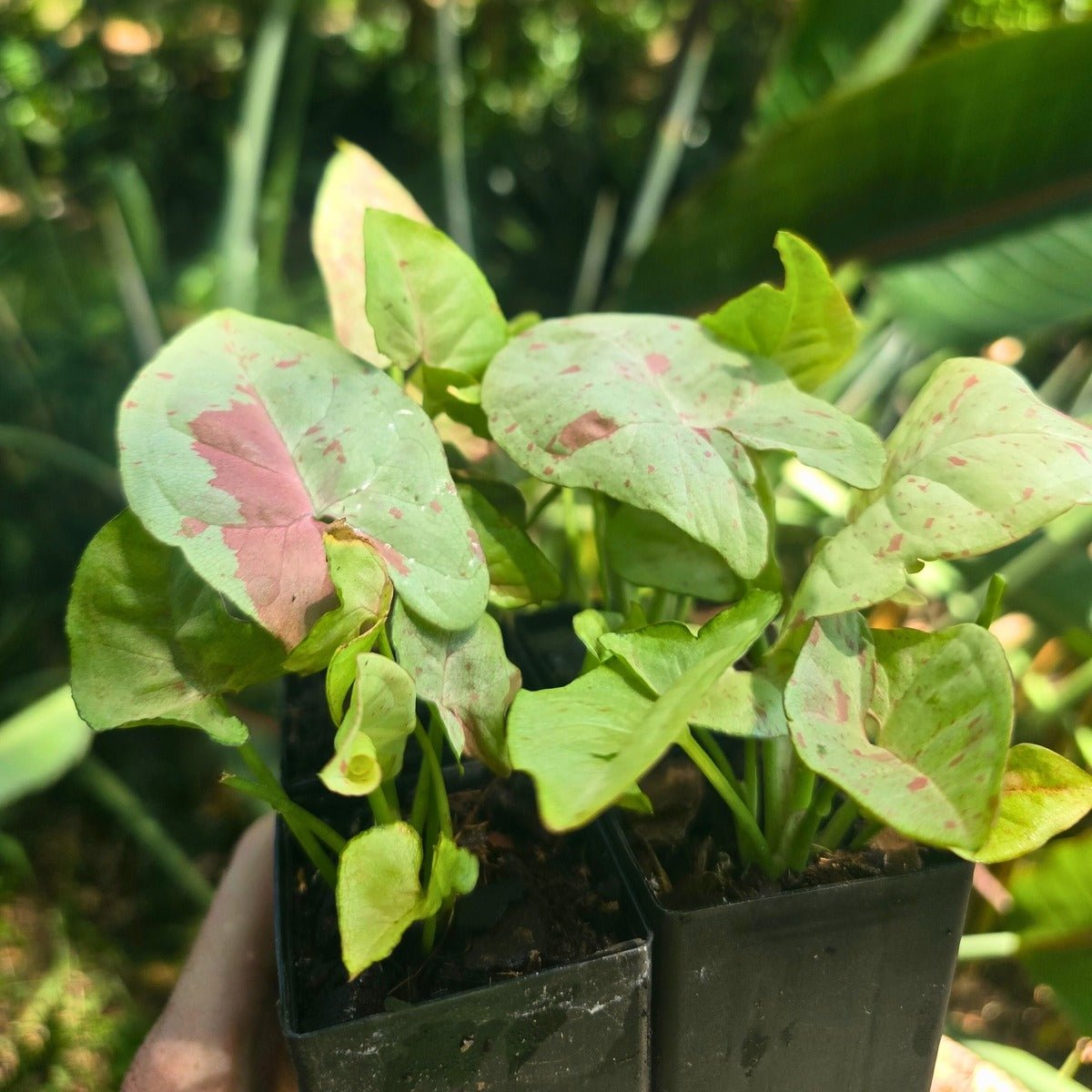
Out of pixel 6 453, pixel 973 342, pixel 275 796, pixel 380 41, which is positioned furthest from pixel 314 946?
pixel 380 41

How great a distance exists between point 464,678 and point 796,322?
0.72 feet

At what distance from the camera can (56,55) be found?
1661mm

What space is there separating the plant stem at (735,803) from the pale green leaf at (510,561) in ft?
0.29

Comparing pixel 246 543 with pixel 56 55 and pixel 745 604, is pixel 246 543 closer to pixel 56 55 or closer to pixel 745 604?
pixel 745 604

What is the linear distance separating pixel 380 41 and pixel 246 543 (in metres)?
2.02

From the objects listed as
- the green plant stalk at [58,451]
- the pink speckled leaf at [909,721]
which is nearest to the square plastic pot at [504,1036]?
the pink speckled leaf at [909,721]

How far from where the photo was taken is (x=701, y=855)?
1.25ft

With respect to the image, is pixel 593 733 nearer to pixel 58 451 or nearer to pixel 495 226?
pixel 58 451

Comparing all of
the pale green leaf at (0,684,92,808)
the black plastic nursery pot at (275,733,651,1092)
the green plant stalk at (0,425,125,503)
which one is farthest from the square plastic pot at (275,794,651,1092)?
the green plant stalk at (0,425,125,503)

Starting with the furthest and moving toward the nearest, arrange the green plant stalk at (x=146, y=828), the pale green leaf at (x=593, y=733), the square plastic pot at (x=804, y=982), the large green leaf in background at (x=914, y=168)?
the green plant stalk at (x=146, y=828) → the large green leaf in background at (x=914, y=168) → the square plastic pot at (x=804, y=982) → the pale green leaf at (x=593, y=733)

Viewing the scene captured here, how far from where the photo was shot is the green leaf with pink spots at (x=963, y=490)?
29 centimetres

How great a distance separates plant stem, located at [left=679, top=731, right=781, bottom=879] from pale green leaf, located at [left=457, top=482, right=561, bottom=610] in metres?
0.09

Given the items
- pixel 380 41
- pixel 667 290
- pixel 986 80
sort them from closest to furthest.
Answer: pixel 986 80 < pixel 667 290 < pixel 380 41

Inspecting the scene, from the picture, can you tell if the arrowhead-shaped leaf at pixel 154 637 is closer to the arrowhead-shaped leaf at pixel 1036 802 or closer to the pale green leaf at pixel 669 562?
the pale green leaf at pixel 669 562
